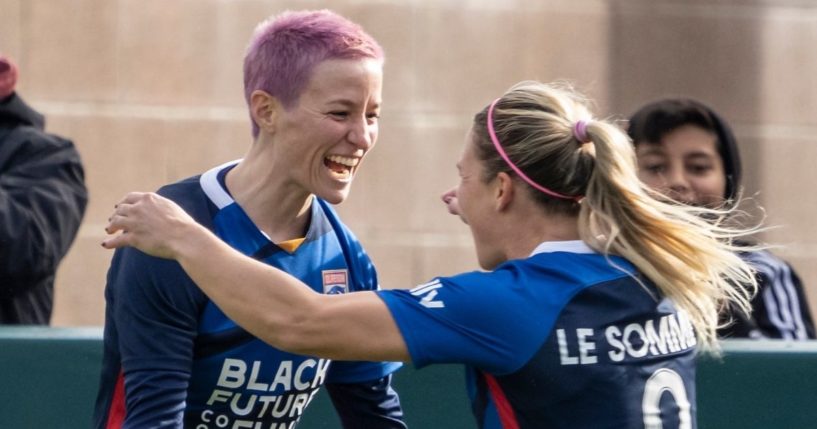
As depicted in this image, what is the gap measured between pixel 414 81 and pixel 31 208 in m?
3.28

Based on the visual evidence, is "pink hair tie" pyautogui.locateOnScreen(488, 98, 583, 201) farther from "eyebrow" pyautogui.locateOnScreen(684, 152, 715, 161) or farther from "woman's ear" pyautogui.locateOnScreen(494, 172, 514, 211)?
"eyebrow" pyautogui.locateOnScreen(684, 152, 715, 161)

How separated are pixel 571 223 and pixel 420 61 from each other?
177 inches

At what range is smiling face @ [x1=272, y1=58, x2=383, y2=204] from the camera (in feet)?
11.7

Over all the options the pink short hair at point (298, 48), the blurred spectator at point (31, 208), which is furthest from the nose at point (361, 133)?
the blurred spectator at point (31, 208)

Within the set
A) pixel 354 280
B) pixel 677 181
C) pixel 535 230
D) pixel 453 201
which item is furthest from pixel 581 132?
pixel 677 181

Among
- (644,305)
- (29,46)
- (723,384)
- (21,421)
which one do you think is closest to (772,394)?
(723,384)

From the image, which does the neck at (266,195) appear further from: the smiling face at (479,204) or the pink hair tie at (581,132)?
the pink hair tie at (581,132)

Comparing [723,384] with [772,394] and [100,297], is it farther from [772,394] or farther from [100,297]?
[100,297]

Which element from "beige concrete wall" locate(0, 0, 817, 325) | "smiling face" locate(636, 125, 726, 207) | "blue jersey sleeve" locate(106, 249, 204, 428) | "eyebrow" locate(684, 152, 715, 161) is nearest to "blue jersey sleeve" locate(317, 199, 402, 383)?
"blue jersey sleeve" locate(106, 249, 204, 428)

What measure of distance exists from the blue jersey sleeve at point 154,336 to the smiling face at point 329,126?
42 cm

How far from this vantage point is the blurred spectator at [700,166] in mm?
4938

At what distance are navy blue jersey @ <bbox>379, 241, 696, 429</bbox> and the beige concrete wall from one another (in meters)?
4.40

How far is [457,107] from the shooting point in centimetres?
785

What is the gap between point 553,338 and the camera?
10.4 feet
